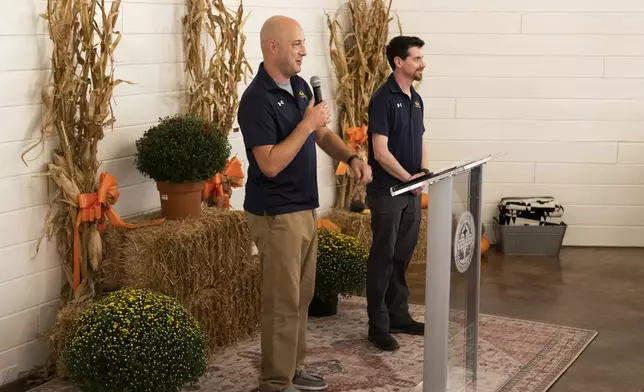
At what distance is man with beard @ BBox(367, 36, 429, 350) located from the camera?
15.5ft

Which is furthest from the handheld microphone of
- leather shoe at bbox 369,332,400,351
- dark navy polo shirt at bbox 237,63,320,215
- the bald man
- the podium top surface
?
leather shoe at bbox 369,332,400,351

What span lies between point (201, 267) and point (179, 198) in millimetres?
333


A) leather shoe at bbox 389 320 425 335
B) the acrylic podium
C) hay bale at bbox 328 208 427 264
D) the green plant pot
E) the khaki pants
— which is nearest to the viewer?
the acrylic podium

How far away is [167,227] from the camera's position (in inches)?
179

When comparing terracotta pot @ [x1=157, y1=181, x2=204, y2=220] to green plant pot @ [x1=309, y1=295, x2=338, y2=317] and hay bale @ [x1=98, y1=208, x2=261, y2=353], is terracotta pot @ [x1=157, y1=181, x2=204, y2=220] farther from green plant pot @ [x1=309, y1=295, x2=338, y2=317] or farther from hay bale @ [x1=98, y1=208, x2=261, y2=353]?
green plant pot @ [x1=309, y1=295, x2=338, y2=317]

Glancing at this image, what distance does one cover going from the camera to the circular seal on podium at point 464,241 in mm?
3744

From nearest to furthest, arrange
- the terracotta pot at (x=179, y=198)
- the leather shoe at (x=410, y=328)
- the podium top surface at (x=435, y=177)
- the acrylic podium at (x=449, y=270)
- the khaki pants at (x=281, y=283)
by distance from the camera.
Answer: the podium top surface at (x=435, y=177), the acrylic podium at (x=449, y=270), the khaki pants at (x=281, y=283), the terracotta pot at (x=179, y=198), the leather shoe at (x=410, y=328)

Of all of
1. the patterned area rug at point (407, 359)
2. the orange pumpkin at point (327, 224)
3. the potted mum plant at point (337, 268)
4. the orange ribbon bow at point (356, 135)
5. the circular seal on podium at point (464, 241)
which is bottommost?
the patterned area rug at point (407, 359)

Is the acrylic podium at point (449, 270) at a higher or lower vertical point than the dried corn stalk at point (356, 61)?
lower

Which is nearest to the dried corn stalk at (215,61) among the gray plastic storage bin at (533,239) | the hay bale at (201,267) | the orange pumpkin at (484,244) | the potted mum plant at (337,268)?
the hay bale at (201,267)

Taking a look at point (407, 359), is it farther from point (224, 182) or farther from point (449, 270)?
point (224, 182)

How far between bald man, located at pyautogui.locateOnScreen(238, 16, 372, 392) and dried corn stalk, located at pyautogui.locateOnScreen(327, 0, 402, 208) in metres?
2.57

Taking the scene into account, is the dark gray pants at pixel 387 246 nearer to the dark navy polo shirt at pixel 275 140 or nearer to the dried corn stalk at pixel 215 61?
the dark navy polo shirt at pixel 275 140

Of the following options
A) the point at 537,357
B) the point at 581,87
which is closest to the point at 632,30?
the point at 581,87
